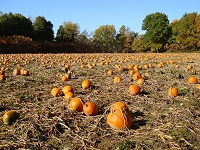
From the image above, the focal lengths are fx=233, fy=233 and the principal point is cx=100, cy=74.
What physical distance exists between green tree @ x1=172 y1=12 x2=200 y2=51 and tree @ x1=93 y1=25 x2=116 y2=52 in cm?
2932

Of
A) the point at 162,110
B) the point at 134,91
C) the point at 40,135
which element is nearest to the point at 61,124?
the point at 40,135

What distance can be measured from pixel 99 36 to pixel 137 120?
8999cm

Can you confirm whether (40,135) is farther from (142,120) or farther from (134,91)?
(134,91)

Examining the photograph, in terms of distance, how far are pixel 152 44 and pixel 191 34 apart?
11406 millimetres

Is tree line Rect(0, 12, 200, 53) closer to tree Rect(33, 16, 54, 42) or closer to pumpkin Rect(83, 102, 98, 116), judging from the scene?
tree Rect(33, 16, 54, 42)

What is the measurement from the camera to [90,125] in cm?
416

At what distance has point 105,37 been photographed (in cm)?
9175

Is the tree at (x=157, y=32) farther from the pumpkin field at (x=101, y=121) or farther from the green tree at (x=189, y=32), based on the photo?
the pumpkin field at (x=101, y=121)

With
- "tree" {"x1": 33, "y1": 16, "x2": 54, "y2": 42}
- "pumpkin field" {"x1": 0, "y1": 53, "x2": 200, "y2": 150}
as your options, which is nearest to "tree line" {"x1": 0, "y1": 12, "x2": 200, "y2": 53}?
"tree" {"x1": 33, "y1": 16, "x2": 54, "y2": 42}

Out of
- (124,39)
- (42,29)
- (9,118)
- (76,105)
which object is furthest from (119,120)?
(124,39)

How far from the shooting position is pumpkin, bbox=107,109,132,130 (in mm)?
3887

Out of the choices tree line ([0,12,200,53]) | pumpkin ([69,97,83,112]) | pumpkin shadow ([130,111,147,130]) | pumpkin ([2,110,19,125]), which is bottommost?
pumpkin shadow ([130,111,147,130])

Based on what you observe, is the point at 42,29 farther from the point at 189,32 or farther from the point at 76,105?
the point at 76,105

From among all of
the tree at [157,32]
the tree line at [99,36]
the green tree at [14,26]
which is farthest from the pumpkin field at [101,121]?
the tree at [157,32]
